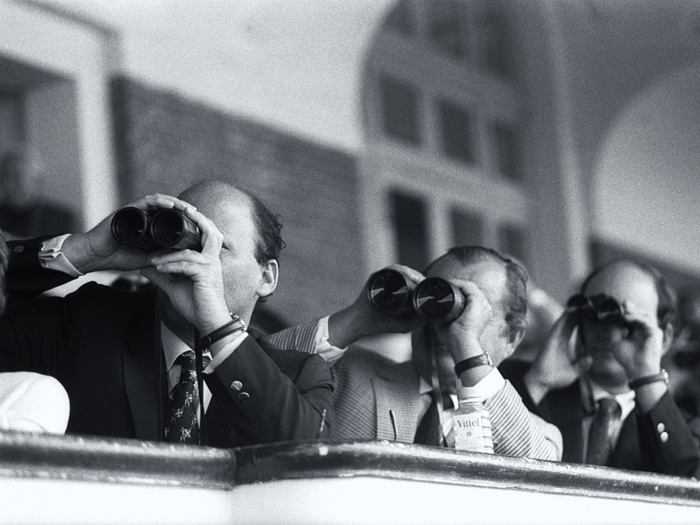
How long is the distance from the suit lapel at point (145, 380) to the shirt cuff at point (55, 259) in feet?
0.51

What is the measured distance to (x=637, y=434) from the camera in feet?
9.46

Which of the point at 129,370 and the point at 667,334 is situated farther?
the point at 667,334

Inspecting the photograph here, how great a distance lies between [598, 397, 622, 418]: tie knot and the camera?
289 cm

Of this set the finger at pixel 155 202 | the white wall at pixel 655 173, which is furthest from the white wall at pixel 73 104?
the white wall at pixel 655 173

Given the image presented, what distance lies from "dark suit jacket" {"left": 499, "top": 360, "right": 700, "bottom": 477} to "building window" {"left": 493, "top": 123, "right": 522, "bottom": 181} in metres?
6.06

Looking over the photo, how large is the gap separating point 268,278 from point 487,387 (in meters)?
0.46

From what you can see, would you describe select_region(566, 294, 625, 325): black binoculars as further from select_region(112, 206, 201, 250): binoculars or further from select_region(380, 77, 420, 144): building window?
select_region(380, 77, 420, 144): building window

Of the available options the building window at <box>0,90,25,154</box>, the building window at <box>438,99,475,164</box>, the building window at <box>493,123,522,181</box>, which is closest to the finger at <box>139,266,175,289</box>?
the building window at <box>0,90,25,154</box>

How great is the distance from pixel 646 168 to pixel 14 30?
5337mm

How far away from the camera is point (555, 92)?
878 centimetres

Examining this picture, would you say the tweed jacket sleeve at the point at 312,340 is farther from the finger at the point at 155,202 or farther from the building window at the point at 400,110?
the building window at the point at 400,110

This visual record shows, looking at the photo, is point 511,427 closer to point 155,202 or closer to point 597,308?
point 597,308

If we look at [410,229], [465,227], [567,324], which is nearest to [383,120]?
[410,229]

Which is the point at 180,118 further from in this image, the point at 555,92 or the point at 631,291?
the point at 555,92
